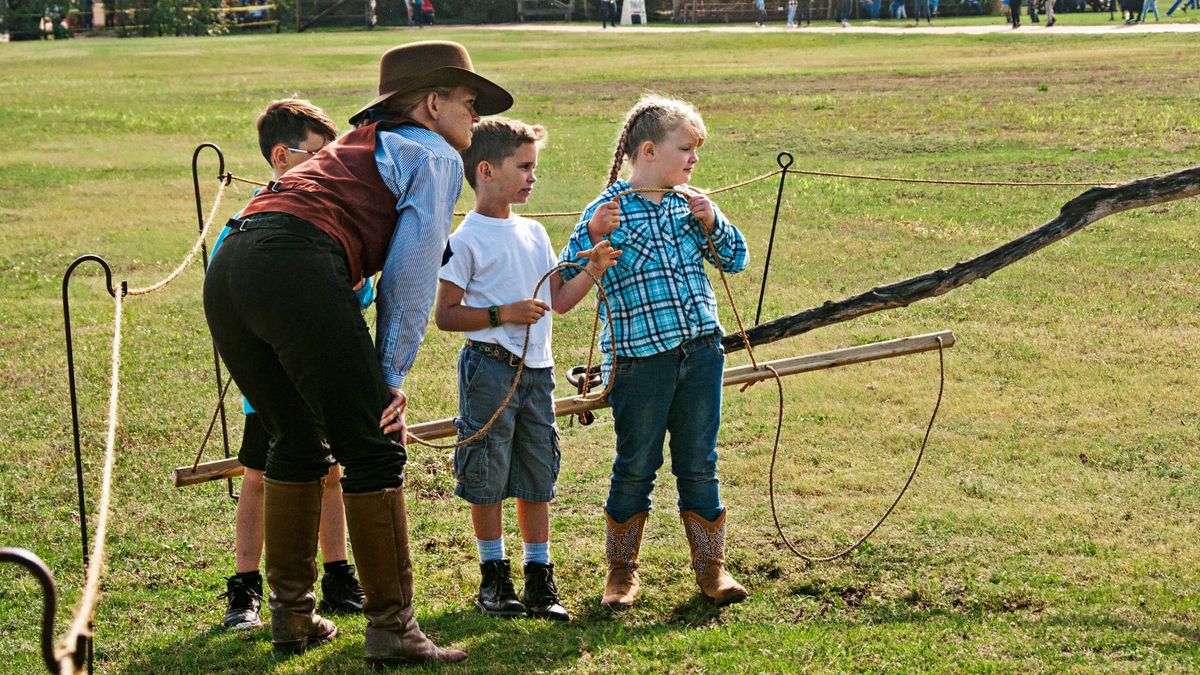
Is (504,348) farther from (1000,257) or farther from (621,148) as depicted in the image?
(1000,257)

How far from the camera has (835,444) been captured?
627 cm

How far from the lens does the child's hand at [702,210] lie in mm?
4328

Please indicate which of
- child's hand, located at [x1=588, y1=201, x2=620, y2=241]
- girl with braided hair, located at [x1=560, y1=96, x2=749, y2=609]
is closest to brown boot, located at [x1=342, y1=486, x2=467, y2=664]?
girl with braided hair, located at [x1=560, y1=96, x2=749, y2=609]

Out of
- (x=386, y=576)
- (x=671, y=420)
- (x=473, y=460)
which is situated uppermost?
(x=671, y=420)

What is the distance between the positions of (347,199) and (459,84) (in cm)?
49

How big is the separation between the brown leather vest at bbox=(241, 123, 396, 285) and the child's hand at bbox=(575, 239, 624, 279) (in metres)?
0.75

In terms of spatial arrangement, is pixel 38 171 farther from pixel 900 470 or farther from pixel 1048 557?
pixel 1048 557

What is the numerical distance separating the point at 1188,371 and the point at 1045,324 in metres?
1.20

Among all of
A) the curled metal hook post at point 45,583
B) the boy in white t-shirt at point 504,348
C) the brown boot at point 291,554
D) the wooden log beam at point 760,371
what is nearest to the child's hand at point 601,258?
the boy in white t-shirt at point 504,348

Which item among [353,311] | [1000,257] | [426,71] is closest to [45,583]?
[353,311]

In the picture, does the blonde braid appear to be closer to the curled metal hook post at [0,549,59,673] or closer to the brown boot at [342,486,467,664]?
the brown boot at [342,486,467,664]

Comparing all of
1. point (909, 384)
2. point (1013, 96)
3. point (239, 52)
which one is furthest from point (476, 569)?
point (239, 52)

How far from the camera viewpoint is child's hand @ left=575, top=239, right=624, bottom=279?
423cm

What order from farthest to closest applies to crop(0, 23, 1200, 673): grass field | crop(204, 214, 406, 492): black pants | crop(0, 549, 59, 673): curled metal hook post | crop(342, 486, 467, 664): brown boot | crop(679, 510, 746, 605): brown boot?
1. crop(679, 510, 746, 605): brown boot
2. crop(0, 23, 1200, 673): grass field
3. crop(342, 486, 467, 664): brown boot
4. crop(204, 214, 406, 492): black pants
5. crop(0, 549, 59, 673): curled metal hook post
